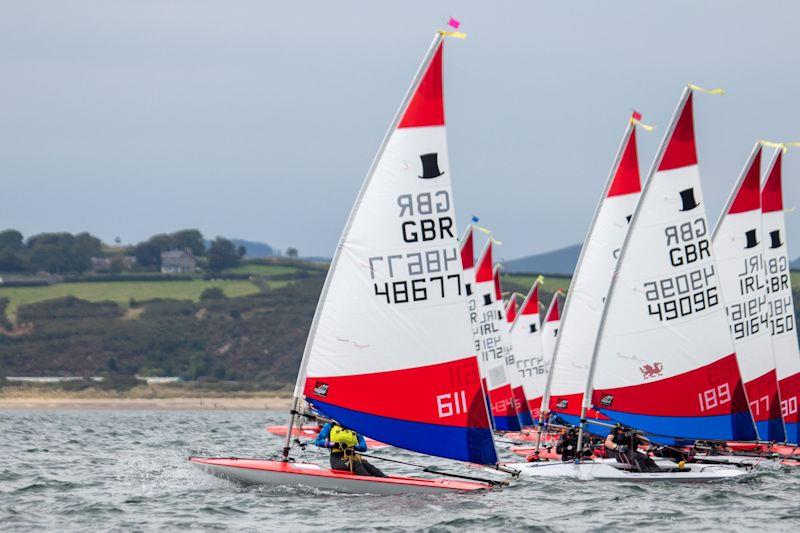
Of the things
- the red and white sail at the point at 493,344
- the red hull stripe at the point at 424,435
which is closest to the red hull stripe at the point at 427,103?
the red hull stripe at the point at 424,435

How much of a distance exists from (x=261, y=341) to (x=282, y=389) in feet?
48.5

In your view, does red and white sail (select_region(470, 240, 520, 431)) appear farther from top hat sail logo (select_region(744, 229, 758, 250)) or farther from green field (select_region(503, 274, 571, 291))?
green field (select_region(503, 274, 571, 291))

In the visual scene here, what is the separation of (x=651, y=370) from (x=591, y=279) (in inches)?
281

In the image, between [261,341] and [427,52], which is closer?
[427,52]

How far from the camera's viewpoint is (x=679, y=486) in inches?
1208

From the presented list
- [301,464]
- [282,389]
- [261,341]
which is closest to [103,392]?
[282,389]

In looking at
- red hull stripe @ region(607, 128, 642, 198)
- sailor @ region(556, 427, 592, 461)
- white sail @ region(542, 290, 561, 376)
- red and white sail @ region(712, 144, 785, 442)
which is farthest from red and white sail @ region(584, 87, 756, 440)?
white sail @ region(542, 290, 561, 376)

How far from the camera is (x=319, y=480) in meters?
26.6

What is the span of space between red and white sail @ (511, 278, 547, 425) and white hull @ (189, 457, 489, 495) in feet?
102

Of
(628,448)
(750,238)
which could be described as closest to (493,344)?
(750,238)

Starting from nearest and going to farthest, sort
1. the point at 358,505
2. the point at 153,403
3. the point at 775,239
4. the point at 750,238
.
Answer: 1. the point at 358,505
2. the point at 750,238
3. the point at 775,239
4. the point at 153,403

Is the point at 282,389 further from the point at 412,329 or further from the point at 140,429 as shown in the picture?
the point at 412,329

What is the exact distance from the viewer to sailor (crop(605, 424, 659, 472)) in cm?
3116

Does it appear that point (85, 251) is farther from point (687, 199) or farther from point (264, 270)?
point (687, 199)
